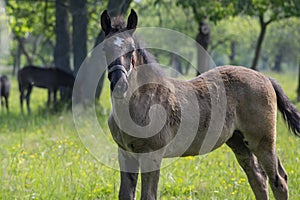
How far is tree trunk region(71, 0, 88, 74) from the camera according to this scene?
43.8 ft

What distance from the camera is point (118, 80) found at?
13.2ft

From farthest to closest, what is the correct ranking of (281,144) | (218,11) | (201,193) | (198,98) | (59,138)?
(218,11) < (59,138) < (281,144) < (201,193) < (198,98)

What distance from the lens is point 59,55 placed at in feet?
51.7

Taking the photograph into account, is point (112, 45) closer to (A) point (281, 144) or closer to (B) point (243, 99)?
(B) point (243, 99)

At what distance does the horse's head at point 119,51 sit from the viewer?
13.2 ft

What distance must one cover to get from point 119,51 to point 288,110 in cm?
235

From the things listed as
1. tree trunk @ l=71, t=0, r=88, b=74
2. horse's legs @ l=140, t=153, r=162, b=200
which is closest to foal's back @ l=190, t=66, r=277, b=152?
horse's legs @ l=140, t=153, r=162, b=200

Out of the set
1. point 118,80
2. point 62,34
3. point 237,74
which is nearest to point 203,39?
point 62,34

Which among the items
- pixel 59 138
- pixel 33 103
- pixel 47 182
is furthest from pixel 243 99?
pixel 33 103

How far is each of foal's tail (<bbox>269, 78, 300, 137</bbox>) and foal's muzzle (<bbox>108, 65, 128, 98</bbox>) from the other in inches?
86.0

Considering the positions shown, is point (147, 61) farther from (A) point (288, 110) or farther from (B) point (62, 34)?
(B) point (62, 34)

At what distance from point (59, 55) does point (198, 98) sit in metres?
11.3

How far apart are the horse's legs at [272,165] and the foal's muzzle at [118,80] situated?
1896 millimetres

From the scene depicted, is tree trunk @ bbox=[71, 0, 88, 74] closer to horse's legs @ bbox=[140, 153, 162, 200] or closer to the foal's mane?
the foal's mane
